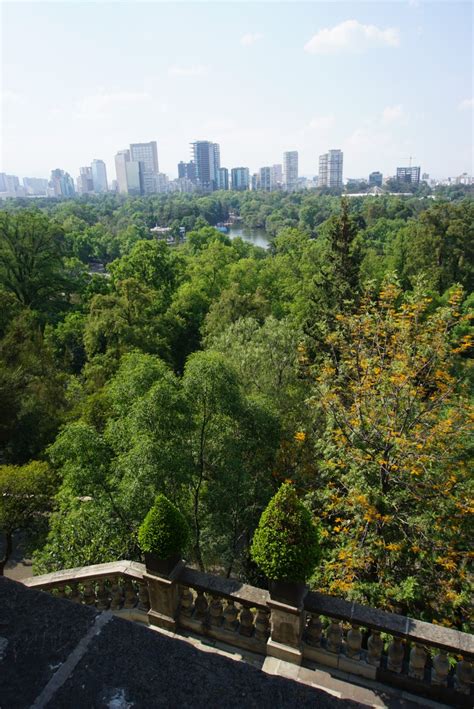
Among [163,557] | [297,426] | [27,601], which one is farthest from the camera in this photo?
[297,426]

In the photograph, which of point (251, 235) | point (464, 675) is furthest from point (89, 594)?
point (251, 235)

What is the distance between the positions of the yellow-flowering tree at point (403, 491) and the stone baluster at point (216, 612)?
225 centimetres

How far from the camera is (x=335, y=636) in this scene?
574 centimetres

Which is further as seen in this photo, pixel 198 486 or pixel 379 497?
pixel 198 486

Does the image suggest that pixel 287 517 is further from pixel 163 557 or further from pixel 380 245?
pixel 380 245

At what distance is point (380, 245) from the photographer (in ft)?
214

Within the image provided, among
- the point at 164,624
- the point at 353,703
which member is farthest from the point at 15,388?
the point at 353,703

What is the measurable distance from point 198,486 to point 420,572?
4424 millimetres

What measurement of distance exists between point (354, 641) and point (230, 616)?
1.52 metres

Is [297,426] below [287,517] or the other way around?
below

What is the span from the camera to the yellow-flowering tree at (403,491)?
317 inches

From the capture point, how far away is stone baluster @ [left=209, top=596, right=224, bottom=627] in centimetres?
616

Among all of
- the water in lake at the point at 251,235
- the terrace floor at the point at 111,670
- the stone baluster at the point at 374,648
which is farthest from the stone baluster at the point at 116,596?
the water in lake at the point at 251,235

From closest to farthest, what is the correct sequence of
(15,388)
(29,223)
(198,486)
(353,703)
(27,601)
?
(353,703) < (27,601) < (198,486) < (15,388) < (29,223)
